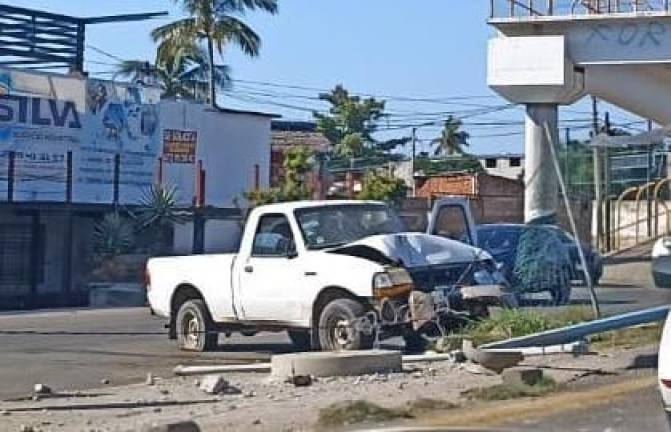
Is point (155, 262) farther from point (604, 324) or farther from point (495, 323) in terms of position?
point (604, 324)

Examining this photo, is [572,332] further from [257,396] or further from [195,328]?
[195,328]

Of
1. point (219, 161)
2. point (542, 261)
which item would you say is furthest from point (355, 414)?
point (219, 161)

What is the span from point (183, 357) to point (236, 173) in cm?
2690

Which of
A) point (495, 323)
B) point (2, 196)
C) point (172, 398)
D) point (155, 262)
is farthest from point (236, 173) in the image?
point (172, 398)

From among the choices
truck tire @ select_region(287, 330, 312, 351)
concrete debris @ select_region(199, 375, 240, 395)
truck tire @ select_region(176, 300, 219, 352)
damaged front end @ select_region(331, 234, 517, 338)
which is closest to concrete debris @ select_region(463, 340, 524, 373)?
damaged front end @ select_region(331, 234, 517, 338)

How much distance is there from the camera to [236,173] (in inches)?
1743

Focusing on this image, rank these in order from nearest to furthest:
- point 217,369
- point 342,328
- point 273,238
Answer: point 217,369, point 342,328, point 273,238

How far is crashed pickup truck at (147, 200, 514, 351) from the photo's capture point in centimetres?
1614

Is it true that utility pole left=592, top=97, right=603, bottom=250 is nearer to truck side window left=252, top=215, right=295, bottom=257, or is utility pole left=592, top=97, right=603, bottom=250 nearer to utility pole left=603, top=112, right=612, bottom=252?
utility pole left=603, top=112, right=612, bottom=252

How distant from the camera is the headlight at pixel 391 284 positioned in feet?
52.5

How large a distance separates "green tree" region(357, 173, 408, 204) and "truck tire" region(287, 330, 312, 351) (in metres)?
23.0

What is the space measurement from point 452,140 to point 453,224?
6920 cm

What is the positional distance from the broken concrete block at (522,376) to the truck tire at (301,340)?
4.89 metres

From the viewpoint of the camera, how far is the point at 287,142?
61.1 m
